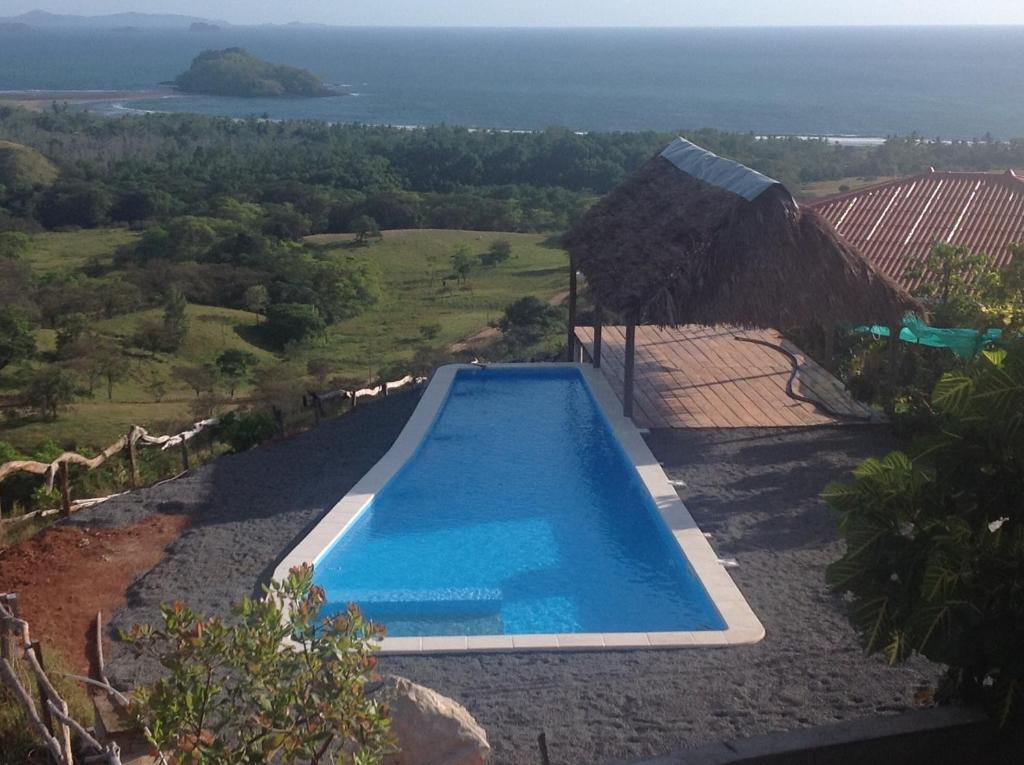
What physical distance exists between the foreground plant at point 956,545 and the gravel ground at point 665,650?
897mm

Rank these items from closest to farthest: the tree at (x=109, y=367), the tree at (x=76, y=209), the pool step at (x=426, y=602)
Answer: the pool step at (x=426, y=602), the tree at (x=109, y=367), the tree at (x=76, y=209)

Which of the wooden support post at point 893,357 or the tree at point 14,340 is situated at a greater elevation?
the wooden support post at point 893,357

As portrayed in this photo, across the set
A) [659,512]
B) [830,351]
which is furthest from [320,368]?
[659,512]

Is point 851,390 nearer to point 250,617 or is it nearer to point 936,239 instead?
point 936,239

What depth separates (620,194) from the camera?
40.2 ft

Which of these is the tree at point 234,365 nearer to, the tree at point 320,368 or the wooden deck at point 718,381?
the tree at point 320,368

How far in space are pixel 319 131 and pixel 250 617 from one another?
254 ft

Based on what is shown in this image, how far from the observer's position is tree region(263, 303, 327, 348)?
2777 centimetres

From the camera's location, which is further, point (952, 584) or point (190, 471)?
point (190, 471)

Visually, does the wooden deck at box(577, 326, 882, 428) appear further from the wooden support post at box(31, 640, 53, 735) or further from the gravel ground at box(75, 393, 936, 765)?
the wooden support post at box(31, 640, 53, 735)

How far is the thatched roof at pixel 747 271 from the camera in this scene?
9.57 metres

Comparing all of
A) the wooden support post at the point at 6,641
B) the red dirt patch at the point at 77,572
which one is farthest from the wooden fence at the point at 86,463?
Result: the wooden support post at the point at 6,641

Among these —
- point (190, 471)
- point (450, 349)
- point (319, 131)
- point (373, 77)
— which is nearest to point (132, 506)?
point (190, 471)

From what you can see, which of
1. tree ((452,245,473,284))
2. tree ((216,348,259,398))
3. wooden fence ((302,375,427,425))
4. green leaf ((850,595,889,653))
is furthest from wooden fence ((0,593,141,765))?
tree ((452,245,473,284))
